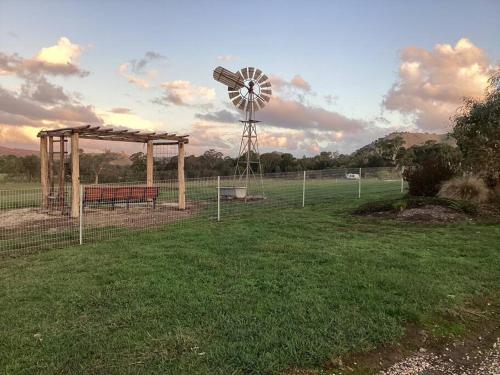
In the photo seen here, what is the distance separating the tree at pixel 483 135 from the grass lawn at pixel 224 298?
5594 millimetres

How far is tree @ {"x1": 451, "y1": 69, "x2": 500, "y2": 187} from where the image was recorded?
12.6 m

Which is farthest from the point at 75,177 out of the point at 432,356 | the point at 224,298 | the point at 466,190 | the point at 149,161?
the point at 466,190

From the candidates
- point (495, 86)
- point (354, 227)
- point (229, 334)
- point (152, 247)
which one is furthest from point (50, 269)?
point (495, 86)

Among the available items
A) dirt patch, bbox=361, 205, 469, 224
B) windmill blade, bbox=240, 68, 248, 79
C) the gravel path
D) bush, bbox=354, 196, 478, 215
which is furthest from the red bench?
the gravel path

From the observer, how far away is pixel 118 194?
12273mm

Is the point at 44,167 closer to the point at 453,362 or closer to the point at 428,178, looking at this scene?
the point at 428,178

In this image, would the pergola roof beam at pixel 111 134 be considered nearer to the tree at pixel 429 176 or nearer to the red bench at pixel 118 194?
the red bench at pixel 118 194

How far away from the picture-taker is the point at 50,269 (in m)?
5.86

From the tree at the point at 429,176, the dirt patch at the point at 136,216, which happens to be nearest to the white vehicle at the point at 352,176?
the tree at the point at 429,176

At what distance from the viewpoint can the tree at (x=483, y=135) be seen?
12.6m

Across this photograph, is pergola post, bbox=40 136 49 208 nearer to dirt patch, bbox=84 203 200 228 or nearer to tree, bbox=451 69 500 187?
dirt patch, bbox=84 203 200 228

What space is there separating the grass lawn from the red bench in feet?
13.2

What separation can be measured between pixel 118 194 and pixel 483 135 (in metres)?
11.4

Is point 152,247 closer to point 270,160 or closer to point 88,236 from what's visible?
point 88,236
